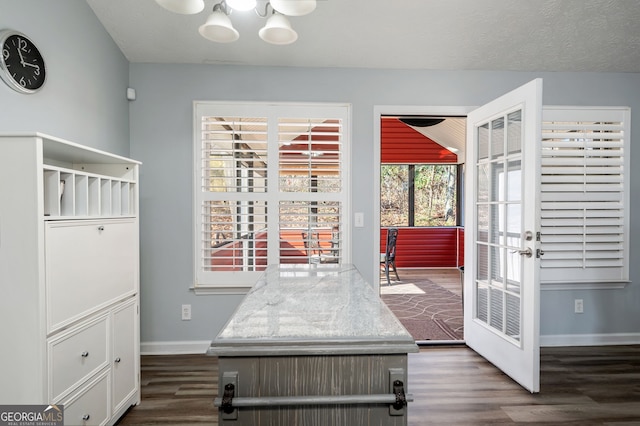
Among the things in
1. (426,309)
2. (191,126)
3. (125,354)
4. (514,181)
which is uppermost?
(191,126)

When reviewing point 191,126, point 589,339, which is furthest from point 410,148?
point 191,126

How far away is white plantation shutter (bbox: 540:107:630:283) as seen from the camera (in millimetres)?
2857

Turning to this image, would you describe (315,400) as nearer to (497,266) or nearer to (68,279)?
(68,279)

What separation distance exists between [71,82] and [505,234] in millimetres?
3246

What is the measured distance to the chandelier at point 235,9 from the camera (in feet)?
4.42

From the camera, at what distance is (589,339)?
2.95 m

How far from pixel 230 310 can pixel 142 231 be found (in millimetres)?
1035

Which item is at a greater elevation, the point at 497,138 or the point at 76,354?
the point at 497,138

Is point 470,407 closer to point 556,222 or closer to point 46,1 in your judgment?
point 556,222

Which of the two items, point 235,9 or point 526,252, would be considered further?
point 526,252

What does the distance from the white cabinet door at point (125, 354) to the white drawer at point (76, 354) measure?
10 cm

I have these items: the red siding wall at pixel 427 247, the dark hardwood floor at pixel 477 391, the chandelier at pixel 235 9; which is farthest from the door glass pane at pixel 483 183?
the red siding wall at pixel 427 247

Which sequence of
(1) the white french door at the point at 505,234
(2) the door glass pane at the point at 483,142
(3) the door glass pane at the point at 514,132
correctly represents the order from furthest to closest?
(2) the door glass pane at the point at 483,142 < (3) the door glass pane at the point at 514,132 < (1) the white french door at the point at 505,234

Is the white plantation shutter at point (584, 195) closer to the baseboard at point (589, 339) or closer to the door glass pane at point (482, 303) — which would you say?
the baseboard at point (589, 339)
